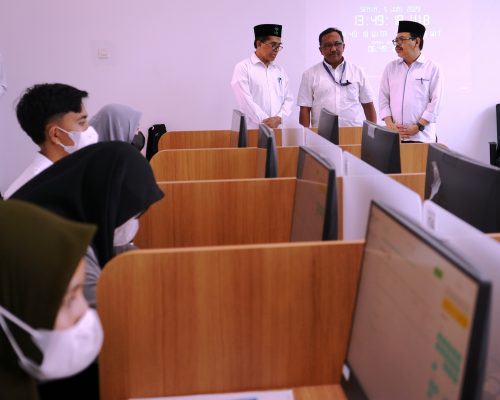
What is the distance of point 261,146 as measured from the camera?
104 inches

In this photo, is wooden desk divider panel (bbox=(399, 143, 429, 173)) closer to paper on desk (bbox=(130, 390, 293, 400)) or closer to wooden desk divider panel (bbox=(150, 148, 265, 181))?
wooden desk divider panel (bbox=(150, 148, 265, 181))

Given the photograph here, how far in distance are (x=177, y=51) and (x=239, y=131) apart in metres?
2.59

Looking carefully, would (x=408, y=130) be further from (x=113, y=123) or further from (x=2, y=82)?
(x=2, y=82)

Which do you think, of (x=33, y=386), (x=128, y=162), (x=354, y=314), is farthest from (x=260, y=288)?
(x=128, y=162)

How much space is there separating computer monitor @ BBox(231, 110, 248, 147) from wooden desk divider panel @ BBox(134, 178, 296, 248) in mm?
1220

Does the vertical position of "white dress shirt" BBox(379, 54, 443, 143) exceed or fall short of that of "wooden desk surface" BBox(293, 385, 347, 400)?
it exceeds it


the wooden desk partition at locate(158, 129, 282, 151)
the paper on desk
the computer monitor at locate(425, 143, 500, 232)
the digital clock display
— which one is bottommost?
the paper on desk

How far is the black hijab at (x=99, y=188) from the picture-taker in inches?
59.5

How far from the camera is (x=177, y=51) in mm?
5648

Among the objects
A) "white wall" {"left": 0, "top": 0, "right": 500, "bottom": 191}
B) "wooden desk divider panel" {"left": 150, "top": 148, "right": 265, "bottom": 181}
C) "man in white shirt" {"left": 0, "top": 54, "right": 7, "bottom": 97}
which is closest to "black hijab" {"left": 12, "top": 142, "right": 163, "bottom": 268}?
"wooden desk divider panel" {"left": 150, "top": 148, "right": 265, "bottom": 181}

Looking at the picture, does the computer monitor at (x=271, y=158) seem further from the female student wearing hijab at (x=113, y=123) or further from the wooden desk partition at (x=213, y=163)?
the female student wearing hijab at (x=113, y=123)

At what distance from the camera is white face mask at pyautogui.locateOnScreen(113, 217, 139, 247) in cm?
182

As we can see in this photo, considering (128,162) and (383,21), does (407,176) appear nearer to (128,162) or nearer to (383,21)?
(128,162)

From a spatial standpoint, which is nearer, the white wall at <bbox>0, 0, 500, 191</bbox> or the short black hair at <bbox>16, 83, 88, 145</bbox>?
the short black hair at <bbox>16, 83, 88, 145</bbox>
